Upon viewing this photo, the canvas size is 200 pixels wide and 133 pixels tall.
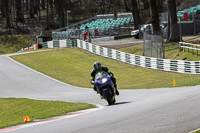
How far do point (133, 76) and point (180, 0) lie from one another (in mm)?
50636

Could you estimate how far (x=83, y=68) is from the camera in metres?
35.9

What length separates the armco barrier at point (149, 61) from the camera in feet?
87.6

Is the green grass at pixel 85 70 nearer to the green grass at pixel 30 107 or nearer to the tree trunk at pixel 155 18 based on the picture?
the tree trunk at pixel 155 18

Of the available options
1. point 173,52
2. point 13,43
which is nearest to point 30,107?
point 173,52

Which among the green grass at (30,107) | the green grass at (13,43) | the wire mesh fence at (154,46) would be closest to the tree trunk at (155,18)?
the wire mesh fence at (154,46)

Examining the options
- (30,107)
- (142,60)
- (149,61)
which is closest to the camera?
(30,107)

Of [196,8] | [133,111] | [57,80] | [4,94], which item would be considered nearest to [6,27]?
[196,8]

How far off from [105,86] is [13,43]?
213 feet

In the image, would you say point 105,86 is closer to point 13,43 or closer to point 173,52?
point 173,52

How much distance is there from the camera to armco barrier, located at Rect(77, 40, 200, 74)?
26.7 metres

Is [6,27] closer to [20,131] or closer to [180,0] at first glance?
[180,0]

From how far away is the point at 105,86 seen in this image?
44.7ft

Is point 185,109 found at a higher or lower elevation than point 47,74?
higher

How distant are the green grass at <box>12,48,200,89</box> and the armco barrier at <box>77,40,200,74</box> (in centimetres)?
55
